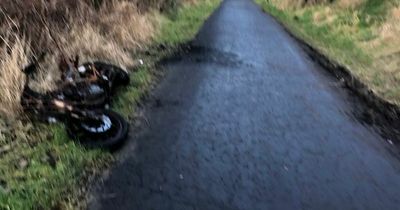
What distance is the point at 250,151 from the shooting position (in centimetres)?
714

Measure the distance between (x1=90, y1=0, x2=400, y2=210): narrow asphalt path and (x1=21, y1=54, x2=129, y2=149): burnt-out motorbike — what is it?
0.33 meters

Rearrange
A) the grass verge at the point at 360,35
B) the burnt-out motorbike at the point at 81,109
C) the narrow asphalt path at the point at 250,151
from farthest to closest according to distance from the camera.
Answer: the grass verge at the point at 360,35
the burnt-out motorbike at the point at 81,109
the narrow asphalt path at the point at 250,151

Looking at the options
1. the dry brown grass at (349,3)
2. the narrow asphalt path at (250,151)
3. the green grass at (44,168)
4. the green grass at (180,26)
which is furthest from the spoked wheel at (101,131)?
the dry brown grass at (349,3)

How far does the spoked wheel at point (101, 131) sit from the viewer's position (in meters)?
6.57

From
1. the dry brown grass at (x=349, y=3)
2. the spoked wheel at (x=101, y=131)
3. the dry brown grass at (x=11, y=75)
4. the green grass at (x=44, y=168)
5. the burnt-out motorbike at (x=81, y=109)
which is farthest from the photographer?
the dry brown grass at (x=349, y=3)

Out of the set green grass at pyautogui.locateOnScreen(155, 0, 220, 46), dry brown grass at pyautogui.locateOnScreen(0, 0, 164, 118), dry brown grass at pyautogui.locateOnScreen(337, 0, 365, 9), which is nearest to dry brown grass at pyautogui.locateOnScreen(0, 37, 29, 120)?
dry brown grass at pyautogui.locateOnScreen(0, 0, 164, 118)

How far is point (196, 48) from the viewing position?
1405 centimetres

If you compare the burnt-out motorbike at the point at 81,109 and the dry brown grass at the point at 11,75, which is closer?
the burnt-out motorbike at the point at 81,109

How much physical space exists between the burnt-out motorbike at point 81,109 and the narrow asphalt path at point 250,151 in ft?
1.09

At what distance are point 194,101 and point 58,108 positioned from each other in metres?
2.82

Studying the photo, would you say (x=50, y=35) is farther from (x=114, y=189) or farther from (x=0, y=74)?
(x=114, y=189)

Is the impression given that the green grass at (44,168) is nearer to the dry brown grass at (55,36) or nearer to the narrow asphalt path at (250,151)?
the narrow asphalt path at (250,151)

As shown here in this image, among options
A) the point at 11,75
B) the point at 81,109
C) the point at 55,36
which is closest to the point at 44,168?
the point at 81,109

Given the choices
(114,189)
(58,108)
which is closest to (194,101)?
(58,108)
